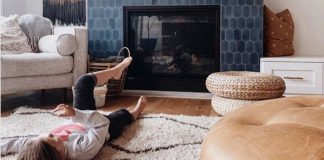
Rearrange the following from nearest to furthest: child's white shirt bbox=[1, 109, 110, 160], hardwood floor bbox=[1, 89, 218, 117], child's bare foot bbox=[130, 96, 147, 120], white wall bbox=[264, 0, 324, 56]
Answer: child's white shirt bbox=[1, 109, 110, 160]
child's bare foot bbox=[130, 96, 147, 120]
hardwood floor bbox=[1, 89, 218, 117]
white wall bbox=[264, 0, 324, 56]

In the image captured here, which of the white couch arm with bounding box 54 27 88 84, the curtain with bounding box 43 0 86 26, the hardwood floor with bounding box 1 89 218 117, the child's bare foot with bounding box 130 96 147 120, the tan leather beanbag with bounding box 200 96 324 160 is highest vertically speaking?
the curtain with bounding box 43 0 86 26

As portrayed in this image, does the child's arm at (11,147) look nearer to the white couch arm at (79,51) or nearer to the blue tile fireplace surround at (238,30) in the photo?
the white couch arm at (79,51)

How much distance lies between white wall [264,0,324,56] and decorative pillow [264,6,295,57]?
0.12 meters

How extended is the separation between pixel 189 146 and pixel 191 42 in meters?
1.87

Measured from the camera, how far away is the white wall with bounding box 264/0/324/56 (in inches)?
135

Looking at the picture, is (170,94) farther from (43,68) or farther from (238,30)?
(43,68)

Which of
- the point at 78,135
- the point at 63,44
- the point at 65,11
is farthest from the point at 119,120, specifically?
the point at 65,11

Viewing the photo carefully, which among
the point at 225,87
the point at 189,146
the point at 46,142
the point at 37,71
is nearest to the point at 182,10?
the point at 225,87

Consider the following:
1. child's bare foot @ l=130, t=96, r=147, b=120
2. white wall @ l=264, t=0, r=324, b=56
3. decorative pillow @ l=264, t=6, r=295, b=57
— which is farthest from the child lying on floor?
white wall @ l=264, t=0, r=324, b=56

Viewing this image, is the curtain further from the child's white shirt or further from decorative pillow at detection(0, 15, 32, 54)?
the child's white shirt

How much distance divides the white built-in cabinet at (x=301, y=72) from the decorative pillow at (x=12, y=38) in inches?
86.4

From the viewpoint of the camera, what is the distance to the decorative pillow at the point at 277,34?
11.0 feet

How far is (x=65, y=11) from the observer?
3.89 metres

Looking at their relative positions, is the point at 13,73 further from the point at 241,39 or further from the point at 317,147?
the point at 317,147
